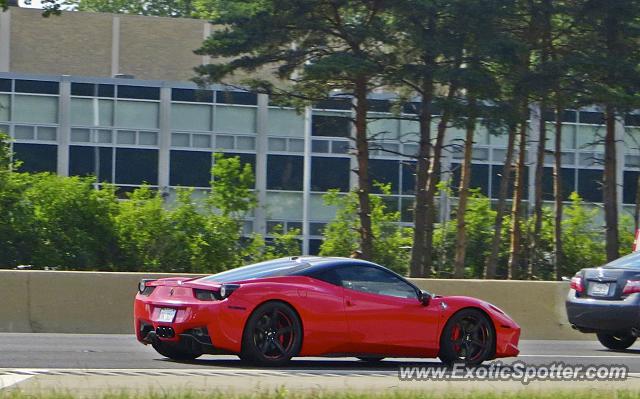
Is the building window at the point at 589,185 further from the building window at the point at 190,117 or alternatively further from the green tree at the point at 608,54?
the green tree at the point at 608,54

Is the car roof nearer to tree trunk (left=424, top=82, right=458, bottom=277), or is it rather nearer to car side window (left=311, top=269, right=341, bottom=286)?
car side window (left=311, top=269, right=341, bottom=286)

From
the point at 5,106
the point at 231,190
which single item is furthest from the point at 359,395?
the point at 5,106

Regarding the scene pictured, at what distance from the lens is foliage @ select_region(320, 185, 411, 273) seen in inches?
1356

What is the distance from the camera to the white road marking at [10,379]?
31.6 feet

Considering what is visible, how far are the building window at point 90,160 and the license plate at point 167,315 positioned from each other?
3291 cm

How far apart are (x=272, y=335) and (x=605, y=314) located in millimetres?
5090

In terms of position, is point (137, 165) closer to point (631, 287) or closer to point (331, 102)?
point (331, 102)

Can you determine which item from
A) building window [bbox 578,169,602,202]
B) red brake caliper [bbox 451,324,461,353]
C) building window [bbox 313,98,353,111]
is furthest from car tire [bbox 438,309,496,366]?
building window [bbox 578,169,602,202]

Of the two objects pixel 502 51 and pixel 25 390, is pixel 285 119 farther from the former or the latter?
pixel 25 390

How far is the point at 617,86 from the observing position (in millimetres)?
26469

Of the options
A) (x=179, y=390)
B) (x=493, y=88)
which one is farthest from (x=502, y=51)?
(x=179, y=390)

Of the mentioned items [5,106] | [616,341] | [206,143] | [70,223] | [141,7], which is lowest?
[616,341]

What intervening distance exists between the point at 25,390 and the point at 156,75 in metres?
46.0

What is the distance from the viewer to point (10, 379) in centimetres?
1005
